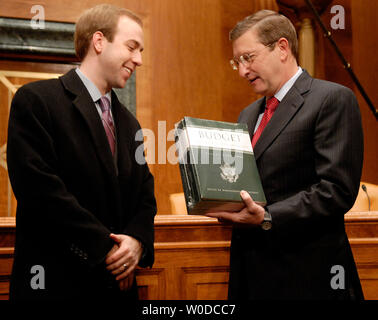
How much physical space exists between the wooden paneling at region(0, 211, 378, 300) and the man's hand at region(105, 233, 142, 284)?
0.48 meters

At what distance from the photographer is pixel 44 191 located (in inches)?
57.6

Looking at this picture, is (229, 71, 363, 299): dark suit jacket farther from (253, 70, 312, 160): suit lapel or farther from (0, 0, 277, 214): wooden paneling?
(0, 0, 277, 214): wooden paneling

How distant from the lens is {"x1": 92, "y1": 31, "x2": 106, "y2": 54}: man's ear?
5.76ft

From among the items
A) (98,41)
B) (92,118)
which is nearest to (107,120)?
(92,118)

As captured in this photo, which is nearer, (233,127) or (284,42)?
(233,127)

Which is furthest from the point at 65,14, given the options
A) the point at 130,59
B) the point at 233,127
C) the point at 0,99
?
the point at 233,127

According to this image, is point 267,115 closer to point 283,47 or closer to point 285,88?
point 285,88

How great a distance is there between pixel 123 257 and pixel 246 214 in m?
0.42

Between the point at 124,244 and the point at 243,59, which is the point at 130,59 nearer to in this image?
the point at 243,59

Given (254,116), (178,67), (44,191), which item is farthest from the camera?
(178,67)

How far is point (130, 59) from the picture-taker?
1.79m

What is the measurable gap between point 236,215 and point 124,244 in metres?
0.39

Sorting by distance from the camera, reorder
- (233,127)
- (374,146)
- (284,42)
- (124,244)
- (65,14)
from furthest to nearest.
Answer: (374,146) → (65,14) → (284,42) → (233,127) → (124,244)

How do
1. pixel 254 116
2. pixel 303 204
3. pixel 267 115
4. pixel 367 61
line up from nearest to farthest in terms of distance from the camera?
1. pixel 303 204
2. pixel 267 115
3. pixel 254 116
4. pixel 367 61
